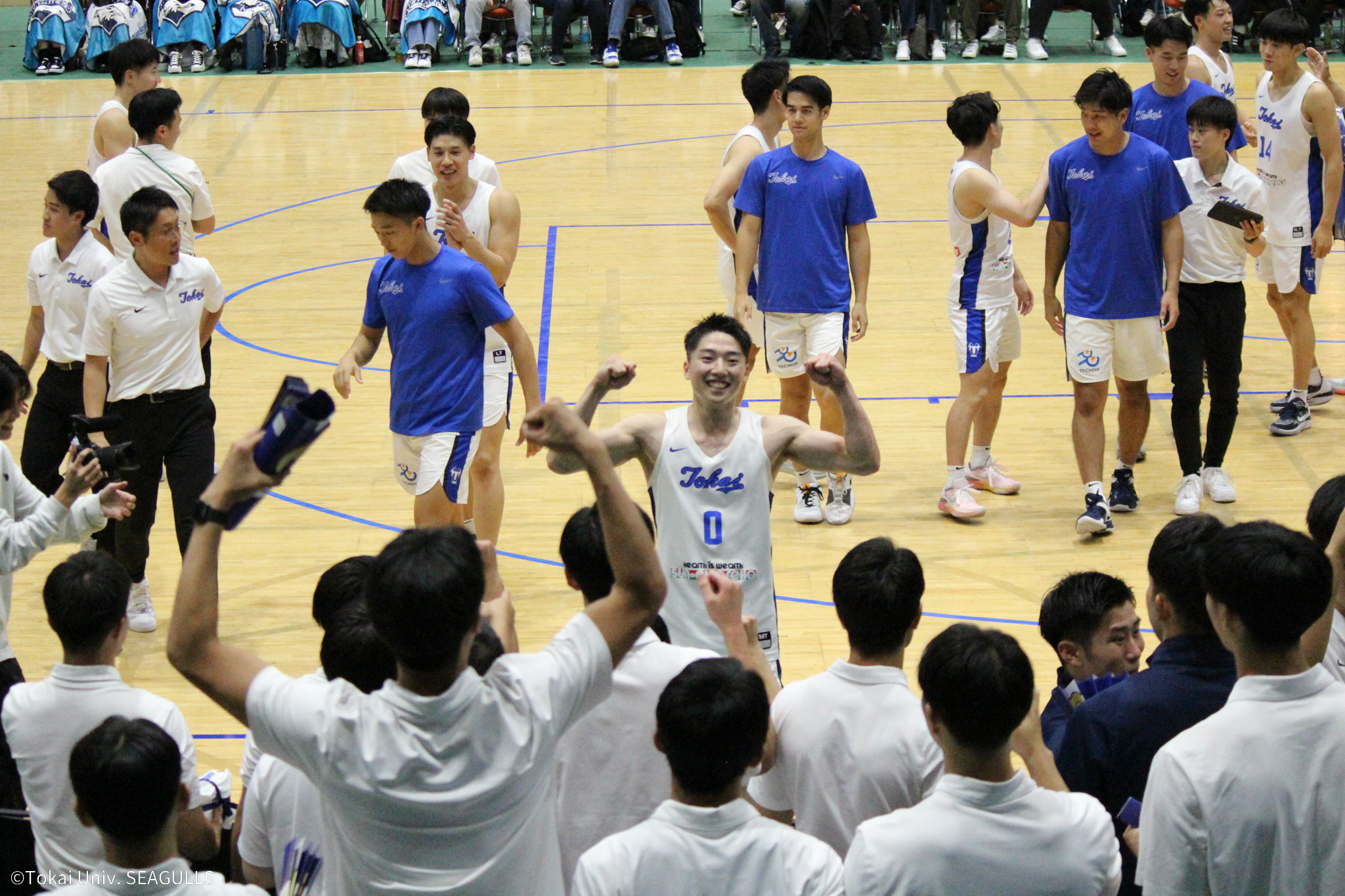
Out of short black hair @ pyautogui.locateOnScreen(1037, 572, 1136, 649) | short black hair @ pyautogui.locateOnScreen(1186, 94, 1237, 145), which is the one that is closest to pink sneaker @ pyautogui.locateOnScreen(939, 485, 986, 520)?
short black hair @ pyautogui.locateOnScreen(1186, 94, 1237, 145)

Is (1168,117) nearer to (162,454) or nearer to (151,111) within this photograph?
(151,111)

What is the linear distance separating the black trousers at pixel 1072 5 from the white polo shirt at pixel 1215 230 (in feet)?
35.1

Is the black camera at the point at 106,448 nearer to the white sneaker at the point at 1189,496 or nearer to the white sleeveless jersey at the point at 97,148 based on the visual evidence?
the white sleeveless jersey at the point at 97,148

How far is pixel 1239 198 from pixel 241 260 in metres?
7.74

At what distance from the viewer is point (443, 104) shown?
7.67 meters

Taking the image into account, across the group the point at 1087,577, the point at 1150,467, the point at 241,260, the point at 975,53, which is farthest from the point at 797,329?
the point at 975,53

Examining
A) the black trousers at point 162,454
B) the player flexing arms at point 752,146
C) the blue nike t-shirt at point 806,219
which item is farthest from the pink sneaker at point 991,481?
the black trousers at point 162,454

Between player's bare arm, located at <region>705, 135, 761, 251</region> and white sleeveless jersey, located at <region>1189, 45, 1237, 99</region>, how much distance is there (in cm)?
313

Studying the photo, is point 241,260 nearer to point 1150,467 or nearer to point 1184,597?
point 1150,467

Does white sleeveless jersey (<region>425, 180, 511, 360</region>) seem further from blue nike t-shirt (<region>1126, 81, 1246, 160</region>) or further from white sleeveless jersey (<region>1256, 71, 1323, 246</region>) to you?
white sleeveless jersey (<region>1256, 71, 1323, 246</region>)

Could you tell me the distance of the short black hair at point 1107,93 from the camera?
22.8ft

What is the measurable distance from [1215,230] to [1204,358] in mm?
667

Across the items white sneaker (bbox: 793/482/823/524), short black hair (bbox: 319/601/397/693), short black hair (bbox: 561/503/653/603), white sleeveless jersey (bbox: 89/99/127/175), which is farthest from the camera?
white sleeveless jersey (bbox: 89/99/127/175)

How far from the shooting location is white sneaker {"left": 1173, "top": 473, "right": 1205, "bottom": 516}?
7.48m
